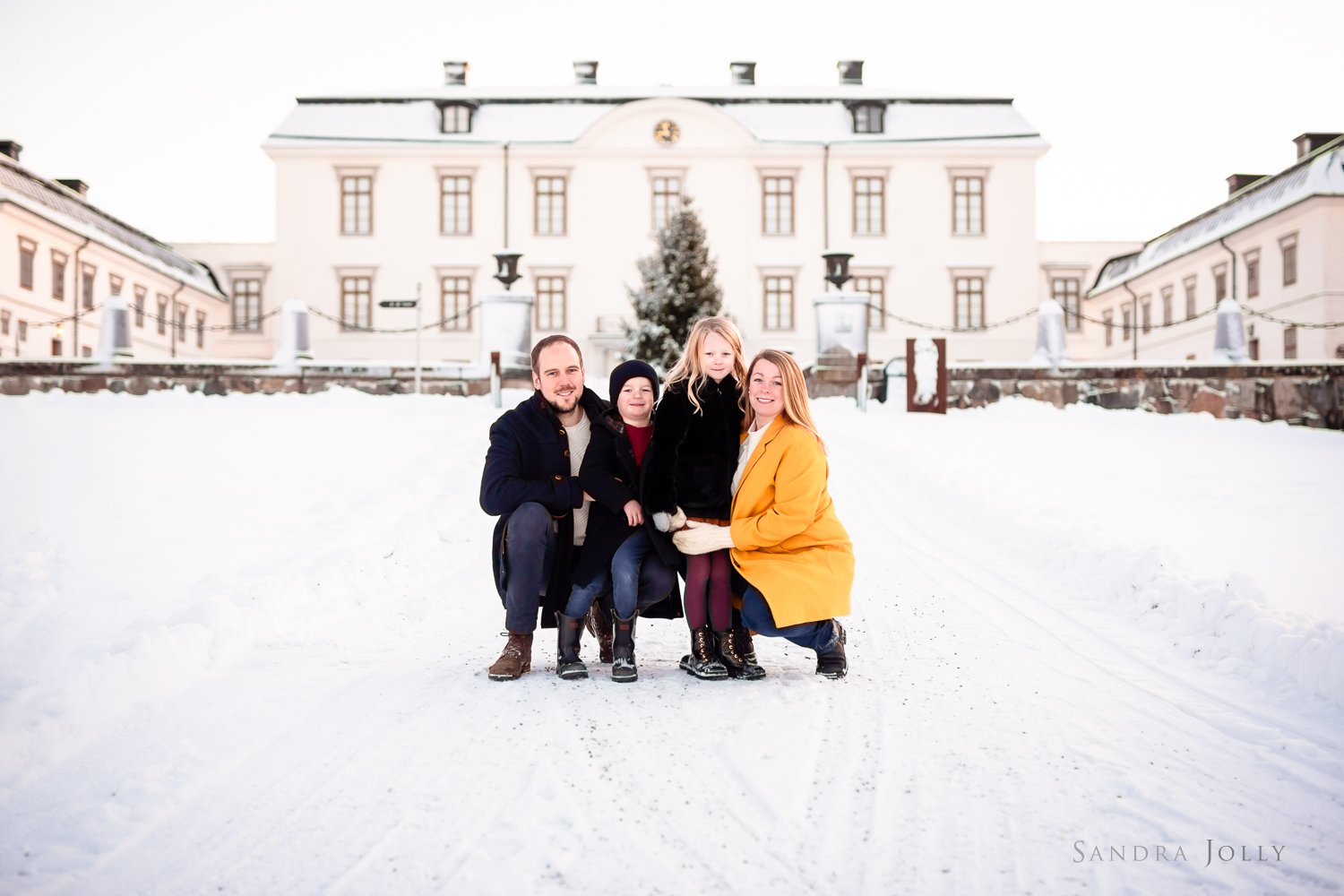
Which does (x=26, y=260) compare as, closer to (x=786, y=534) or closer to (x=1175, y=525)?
(x=1175, y=525)

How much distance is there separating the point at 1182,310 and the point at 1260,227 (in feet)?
14.4

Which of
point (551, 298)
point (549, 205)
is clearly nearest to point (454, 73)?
point (549, 205)

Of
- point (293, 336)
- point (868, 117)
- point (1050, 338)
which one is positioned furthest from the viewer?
point (868, 117)

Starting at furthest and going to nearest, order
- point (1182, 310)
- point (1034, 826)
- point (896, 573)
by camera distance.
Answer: point (1182, 310)
point (896, 573)
point (1034, 826)

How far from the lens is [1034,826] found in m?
2.64

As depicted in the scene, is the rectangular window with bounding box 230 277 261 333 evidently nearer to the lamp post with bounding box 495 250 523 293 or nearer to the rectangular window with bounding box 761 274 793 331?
the rectangular window with bounding box 761 274 793 331

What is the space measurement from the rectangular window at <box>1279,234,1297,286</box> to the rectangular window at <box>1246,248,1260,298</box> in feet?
3.93

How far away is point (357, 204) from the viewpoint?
1216 inches

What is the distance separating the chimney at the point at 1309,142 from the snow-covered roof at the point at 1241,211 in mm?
1670

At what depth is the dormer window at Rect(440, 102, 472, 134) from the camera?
1233 inches

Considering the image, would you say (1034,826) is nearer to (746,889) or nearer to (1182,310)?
(746,889)

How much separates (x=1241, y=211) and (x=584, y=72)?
69.3 ft

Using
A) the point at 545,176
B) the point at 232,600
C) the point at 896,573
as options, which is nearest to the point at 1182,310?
the point at 545,176

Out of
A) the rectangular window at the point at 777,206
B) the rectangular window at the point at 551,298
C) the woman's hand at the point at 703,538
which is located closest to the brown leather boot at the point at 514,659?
the woman's hand at the point at 703,538
